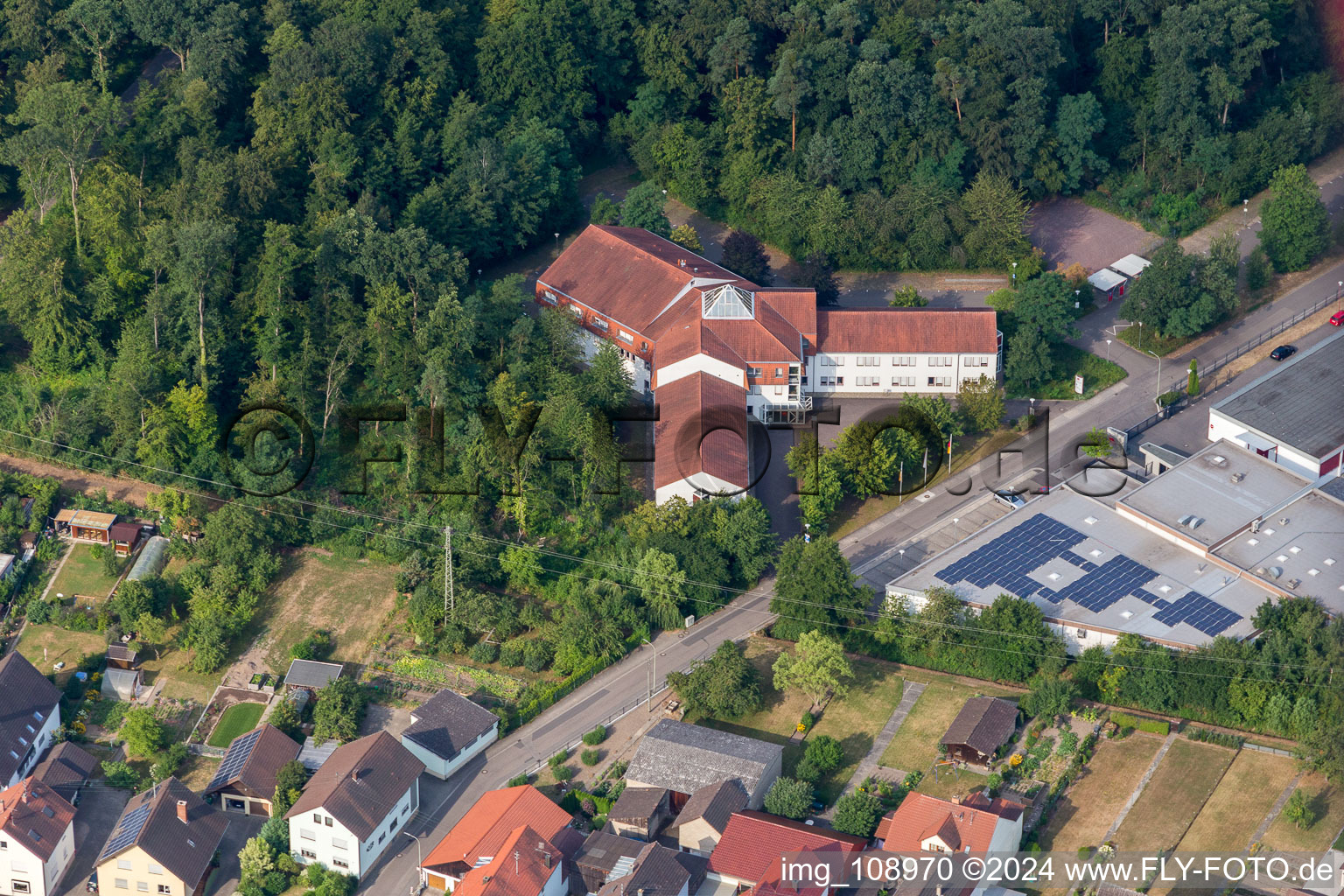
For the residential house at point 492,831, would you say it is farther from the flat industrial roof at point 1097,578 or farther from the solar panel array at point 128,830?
the flat industrial roof at point 1097,578

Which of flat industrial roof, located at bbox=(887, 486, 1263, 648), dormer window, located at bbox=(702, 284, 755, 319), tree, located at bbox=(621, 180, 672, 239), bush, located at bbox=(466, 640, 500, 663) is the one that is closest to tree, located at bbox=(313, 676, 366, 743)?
bush, located at bbox=(466, 640, 500, 663)

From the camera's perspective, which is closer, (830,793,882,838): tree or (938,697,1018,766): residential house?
(830,793,882,838): tree

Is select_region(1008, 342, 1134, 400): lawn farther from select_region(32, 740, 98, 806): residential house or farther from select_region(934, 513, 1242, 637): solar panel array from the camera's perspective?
select_region(32, 740, 98, 806): residential house

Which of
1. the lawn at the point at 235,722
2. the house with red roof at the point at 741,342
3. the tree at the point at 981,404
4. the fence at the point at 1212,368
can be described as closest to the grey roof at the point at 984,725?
the house with red roof at the point at 741,342

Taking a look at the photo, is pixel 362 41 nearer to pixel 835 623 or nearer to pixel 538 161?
pixel 538 161

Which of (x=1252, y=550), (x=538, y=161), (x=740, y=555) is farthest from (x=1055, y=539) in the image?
(x=538, y=161)

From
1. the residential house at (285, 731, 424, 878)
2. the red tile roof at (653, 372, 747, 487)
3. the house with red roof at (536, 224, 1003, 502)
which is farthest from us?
the house with red roof at (536, 224, 1003, 502)
